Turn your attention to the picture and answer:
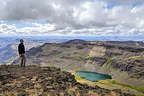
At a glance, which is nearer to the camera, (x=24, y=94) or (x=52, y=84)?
(x=24, y=94)

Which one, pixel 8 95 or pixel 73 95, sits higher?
pixel 8 95

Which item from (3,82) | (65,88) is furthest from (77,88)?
(3,82)

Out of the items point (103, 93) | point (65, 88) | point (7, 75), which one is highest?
point (7, 75)

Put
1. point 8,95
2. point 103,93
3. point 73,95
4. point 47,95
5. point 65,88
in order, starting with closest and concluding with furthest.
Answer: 1. point 8,95
2. point 47,95
3. point 73,95
4. point 65,88
5. point 103,93

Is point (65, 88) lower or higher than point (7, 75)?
lower

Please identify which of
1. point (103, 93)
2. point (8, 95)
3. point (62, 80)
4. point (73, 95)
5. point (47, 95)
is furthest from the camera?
point (62, 80)

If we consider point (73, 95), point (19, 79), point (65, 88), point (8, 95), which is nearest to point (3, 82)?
point (19, 79)

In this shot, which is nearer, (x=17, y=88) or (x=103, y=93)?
(x=17, y=88)

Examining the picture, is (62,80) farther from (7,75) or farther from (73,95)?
(7,75)

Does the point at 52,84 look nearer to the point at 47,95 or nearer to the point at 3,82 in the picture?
the point at 47,95
